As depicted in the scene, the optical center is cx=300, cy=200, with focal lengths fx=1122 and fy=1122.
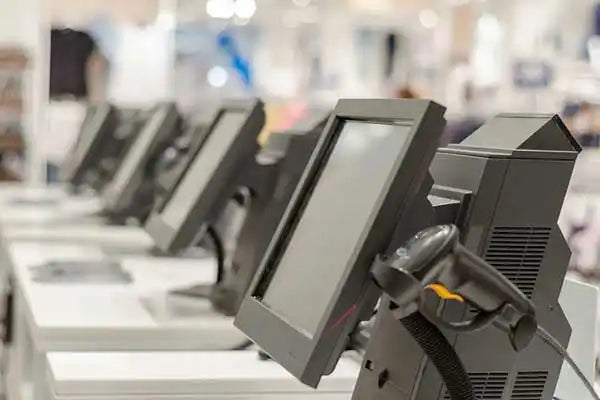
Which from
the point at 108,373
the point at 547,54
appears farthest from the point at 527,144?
the point at 547,54

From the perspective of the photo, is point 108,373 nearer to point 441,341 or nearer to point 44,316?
point 44,316

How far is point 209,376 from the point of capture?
2029 millimetres

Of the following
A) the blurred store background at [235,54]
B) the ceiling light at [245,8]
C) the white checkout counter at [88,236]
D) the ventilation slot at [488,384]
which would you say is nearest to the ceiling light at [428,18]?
the blurred store background at [235,54]

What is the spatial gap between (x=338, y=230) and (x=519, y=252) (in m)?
0.24

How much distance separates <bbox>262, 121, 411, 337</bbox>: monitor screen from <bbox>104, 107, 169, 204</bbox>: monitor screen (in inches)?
92.7

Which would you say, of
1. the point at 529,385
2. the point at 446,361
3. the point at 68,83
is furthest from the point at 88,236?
the point at 68,83

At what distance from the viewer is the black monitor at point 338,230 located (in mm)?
1366

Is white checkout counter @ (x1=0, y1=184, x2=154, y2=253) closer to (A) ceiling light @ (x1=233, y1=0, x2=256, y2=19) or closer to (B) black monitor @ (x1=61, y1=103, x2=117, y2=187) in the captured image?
(B) black monitor @ (x1=61, y1=103, x2=117, y2=187)

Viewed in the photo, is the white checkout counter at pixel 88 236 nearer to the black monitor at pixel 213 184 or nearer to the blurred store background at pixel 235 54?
the black monitor at pixel 213 184

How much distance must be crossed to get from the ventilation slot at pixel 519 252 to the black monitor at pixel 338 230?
0.44 ft

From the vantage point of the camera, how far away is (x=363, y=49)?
8.05 m

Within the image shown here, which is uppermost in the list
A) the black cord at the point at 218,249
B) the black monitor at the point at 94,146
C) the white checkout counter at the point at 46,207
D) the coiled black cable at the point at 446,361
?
the coiled black cable at the point at 446,361

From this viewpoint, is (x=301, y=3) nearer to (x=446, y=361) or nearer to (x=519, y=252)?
(x=519, y=252)

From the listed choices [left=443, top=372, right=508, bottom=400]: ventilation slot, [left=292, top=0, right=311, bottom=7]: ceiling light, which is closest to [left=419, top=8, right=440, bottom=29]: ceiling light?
[left=292, top=0, right=311, bottom=7]: ceiling light
